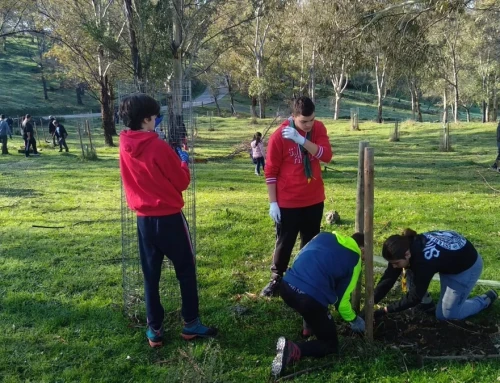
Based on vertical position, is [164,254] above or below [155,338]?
above

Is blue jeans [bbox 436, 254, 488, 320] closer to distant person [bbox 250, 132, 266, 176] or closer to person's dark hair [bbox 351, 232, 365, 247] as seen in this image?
person's dark hair [bbox 351, 232, 365, 247]

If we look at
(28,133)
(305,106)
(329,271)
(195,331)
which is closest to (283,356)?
(329,271)

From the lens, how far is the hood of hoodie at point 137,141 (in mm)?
3557

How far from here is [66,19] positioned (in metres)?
24.3

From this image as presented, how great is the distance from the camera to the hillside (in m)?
A: 47.1

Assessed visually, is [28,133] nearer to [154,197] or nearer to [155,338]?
[155,338]

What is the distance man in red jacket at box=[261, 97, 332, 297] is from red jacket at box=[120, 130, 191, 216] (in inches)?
41.7

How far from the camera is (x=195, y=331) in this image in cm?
410

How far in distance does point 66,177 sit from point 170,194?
1097cm

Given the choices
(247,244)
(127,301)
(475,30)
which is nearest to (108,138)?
(247,244)

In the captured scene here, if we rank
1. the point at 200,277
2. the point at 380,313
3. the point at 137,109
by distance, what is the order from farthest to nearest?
the point at 200,277, the point at 380,313, the point at 137,109

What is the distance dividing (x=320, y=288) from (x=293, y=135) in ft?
4.56

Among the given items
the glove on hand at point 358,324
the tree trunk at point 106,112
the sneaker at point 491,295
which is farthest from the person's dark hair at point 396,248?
the tree trunk at point 106,112

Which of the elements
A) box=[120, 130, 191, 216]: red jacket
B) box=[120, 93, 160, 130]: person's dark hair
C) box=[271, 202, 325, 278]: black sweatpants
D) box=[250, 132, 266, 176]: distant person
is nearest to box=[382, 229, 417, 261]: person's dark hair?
box=[271, 202, 325, 278]: black sweatpants
